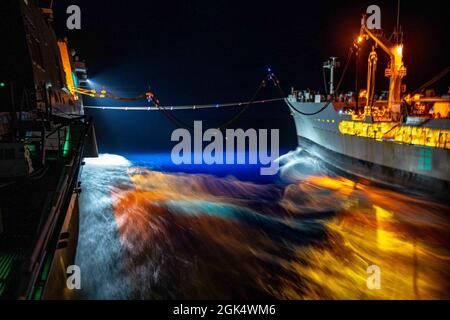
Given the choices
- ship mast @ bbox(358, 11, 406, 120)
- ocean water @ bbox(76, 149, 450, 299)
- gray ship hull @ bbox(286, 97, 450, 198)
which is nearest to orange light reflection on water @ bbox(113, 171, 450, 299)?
ocean water @ bbox(76, 149, 450, 299)

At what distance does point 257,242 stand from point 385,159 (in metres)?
14.4

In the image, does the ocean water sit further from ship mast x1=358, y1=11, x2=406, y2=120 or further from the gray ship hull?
ship mast x1=358, y1=11, x2=406, y2=120

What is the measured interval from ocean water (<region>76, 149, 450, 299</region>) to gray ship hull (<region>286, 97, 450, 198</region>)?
1606mm

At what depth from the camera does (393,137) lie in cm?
2269

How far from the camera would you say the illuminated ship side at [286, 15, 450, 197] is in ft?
61.1

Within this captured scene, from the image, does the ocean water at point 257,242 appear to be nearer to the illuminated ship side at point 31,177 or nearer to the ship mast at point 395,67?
the illuminated ship side at point 31,177

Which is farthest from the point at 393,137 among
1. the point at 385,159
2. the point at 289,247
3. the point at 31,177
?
the point at 31,177

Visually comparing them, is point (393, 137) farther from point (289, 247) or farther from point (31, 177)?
point (31, 177)

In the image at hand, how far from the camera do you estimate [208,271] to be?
1005 cm

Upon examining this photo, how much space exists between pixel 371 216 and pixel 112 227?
12051 mm

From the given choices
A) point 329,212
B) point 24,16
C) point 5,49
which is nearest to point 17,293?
point 5,49

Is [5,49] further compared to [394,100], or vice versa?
[394,100]

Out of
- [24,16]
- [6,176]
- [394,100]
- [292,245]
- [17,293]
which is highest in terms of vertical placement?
[24,16]

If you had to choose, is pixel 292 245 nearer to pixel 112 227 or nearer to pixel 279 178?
pixel 112 227
